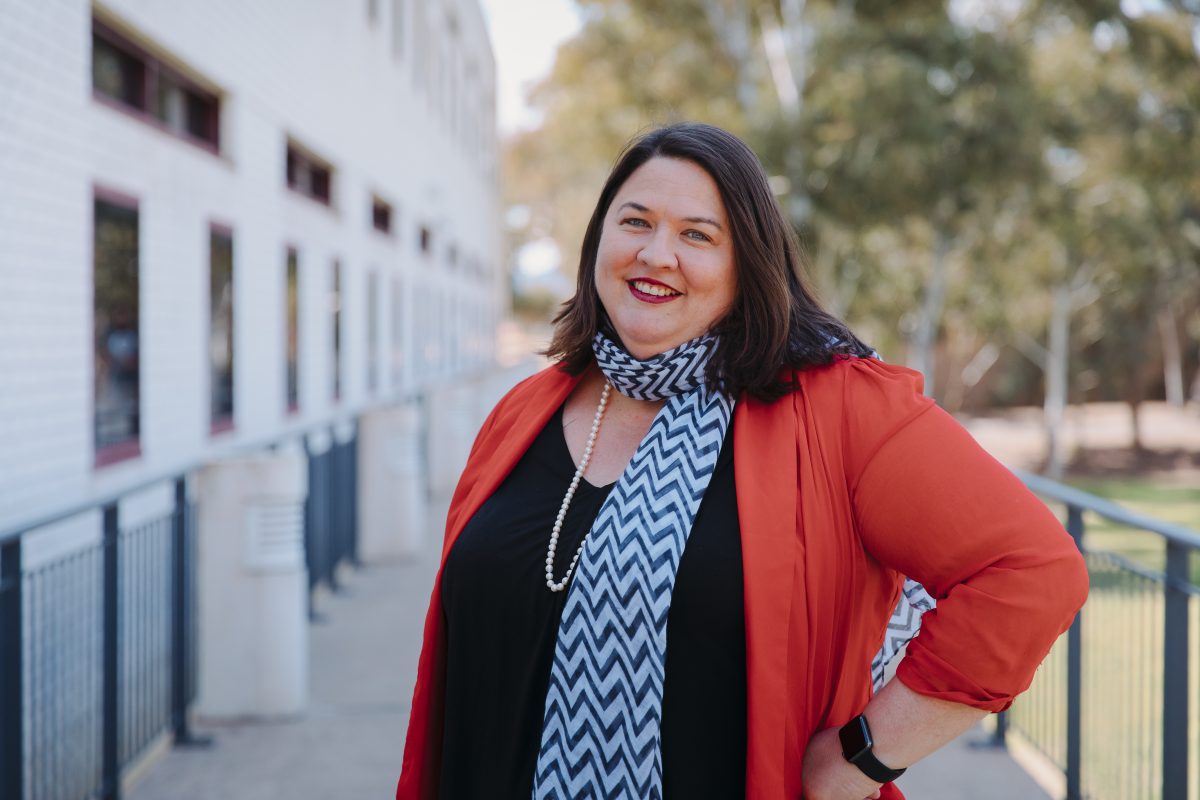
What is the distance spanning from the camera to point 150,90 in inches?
308

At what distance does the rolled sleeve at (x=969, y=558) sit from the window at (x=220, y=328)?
7.83 metres

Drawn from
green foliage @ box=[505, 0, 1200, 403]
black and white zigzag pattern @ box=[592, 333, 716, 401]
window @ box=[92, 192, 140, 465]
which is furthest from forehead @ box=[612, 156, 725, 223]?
green foliage @ box=[505, 0, 1200, 403]

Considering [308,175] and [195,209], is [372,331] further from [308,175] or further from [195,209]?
[195,209]

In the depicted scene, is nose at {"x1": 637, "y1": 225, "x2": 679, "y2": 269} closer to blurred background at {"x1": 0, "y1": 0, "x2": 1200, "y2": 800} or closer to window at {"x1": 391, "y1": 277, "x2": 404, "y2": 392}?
blurred background at {"x1": 0, "y1": 0, "x2": 1200, "y2": 800}

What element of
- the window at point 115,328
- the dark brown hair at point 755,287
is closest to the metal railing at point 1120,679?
the dark brown hair at point 755,287

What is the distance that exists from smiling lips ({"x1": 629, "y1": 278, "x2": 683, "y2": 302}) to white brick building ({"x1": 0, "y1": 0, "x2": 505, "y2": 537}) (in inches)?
168

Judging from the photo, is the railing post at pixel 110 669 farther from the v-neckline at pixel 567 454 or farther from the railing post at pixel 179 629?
the v-neckline at pixel 567 454

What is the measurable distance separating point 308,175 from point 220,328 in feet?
13.3

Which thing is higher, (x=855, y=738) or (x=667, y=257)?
(x=667, y=257)

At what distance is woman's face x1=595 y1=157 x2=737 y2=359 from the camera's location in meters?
2.29

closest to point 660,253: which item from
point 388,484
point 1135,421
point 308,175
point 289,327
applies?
point 388,484

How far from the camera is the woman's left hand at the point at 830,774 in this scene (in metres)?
2.05

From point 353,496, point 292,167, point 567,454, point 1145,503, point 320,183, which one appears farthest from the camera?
point 1145,503

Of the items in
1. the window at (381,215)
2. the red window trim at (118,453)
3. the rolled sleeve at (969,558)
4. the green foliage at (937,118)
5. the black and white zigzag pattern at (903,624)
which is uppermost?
the green foliage at (937,118)
